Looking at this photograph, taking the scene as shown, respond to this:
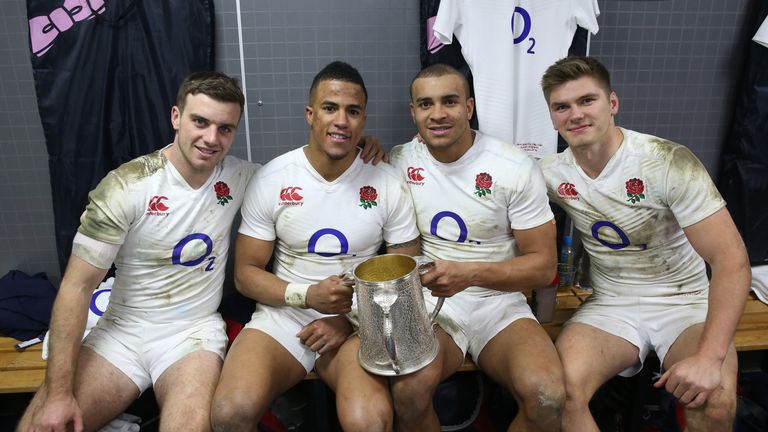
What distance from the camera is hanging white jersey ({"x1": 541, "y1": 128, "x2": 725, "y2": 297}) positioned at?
1.81 m

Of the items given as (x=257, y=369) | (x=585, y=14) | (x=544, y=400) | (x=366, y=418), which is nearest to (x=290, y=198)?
(x=257, y=369)

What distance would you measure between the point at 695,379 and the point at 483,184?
0.92 metres

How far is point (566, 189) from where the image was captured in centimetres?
200

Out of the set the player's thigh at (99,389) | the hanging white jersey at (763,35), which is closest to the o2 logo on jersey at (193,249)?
the player's thigh at (99,389)

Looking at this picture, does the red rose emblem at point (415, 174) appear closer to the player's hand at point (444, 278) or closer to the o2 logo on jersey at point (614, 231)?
the player's hand at point (444, 278)

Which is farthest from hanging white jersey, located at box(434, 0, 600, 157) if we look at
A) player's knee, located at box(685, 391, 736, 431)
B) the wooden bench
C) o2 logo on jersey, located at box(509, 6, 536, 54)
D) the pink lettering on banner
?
the pink lettering on banner

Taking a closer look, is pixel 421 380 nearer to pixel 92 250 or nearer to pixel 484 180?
pixel 484 180

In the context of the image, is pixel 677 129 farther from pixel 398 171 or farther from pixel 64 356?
pixel 64 356

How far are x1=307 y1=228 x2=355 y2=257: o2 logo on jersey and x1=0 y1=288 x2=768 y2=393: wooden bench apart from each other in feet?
1.49

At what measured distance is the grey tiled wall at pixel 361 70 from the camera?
2.38 m

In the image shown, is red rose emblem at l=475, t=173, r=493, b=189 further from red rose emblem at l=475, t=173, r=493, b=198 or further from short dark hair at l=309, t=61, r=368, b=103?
short dark hair at l=309, t=61, r=368, b=103

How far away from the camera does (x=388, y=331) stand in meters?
1.47

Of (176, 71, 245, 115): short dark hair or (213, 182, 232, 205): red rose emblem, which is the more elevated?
(176, 71, 245, 115): short dark hair

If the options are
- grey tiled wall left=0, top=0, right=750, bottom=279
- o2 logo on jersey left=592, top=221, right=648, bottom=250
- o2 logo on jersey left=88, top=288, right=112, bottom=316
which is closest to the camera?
o2 logo on jersey left=592, top=221, right=648, bottom=250
